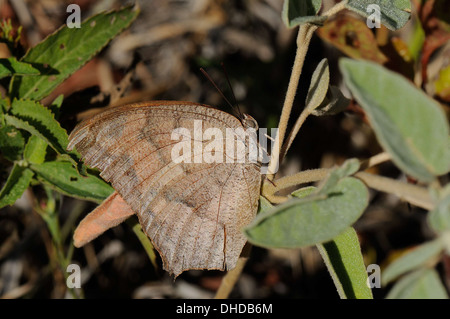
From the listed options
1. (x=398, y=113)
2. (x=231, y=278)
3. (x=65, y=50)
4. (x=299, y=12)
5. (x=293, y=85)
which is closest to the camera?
(x=398, y=113)

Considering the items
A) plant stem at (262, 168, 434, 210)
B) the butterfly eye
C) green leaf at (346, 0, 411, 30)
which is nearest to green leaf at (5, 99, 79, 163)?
the butterfly eye

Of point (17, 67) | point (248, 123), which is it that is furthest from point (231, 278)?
point (17, 67)

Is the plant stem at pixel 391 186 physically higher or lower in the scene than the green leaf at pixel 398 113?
lower

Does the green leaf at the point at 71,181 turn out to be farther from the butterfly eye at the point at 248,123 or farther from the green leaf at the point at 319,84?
the green leaf at the point at 319,84

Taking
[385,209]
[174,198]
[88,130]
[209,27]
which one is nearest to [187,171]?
[174,198]

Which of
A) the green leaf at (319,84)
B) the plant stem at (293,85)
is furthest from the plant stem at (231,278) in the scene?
the green leaf at (319,84)

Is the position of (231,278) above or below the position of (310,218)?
below

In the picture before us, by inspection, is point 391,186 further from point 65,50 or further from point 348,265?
point 65,50
